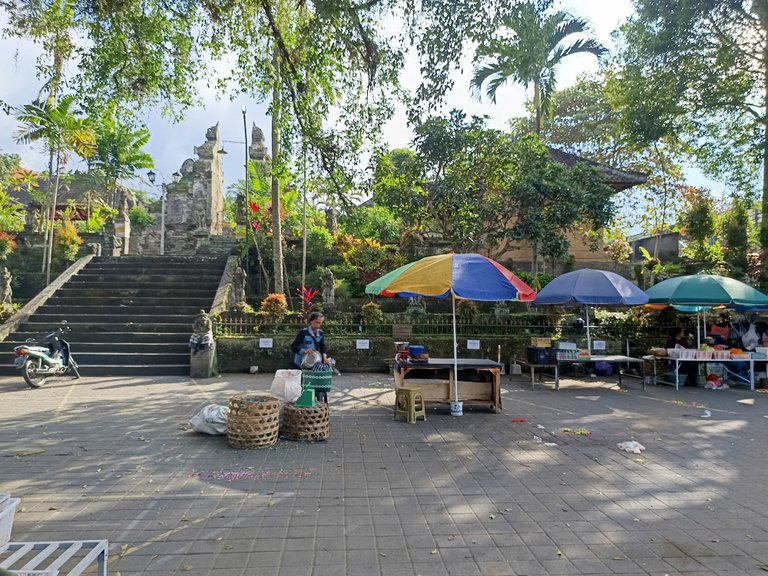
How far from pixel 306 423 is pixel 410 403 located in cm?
169

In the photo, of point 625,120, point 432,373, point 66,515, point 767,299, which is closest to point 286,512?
point 66,515

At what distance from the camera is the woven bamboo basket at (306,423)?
5895 mm

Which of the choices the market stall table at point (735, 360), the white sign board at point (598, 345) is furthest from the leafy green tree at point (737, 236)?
the white sign board at point (598, 345)

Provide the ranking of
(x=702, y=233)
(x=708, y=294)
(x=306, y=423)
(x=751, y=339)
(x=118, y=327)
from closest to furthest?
1. (x=306, y=423)
2. (x=708, y=294)
3. (x=751, y=339)
4. (x=118, y=327)
5. (x=702, y=233)

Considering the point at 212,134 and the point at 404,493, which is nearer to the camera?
the point at 404,493

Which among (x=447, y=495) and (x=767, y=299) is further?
(x=767, y=299)

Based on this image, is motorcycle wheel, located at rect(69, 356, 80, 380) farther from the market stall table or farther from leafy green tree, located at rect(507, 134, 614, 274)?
the market stall table

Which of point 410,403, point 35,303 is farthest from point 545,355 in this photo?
point 35,303

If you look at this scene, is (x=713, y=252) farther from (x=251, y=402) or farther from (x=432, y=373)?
(x=251, y=402)

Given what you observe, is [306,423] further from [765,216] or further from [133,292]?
[765,216]

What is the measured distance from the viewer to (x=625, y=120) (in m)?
13.4

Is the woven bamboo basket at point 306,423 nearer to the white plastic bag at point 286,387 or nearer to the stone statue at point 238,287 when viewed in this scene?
the white plastic bag at point 286,387

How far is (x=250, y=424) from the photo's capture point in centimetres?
556

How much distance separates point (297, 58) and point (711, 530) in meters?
8.82
